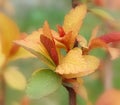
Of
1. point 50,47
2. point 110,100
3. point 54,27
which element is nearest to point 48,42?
point 50,47

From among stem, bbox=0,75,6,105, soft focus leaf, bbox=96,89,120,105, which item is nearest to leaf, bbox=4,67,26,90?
stem, bbox=0,75,6,105

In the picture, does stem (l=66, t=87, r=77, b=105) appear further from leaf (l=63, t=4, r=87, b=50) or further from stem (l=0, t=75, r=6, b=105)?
stem (l=0, t=75, r=6, b=105)

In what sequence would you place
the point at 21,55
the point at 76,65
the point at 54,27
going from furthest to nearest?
the point at 54,27
the point at 21,55
the point at 76,65

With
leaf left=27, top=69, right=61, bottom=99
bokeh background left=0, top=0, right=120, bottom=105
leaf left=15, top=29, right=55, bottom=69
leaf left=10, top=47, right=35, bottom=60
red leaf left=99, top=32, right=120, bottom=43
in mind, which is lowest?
bokeh background left=0, top=0, right=120, bottom=105

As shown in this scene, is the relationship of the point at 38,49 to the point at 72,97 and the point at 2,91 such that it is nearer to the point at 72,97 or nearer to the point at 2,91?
the point at 72,97

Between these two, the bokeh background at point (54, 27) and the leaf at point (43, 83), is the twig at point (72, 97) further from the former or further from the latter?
the bokeh background at point (54, 27)

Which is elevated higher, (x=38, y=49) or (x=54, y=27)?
(x=38, y=49)

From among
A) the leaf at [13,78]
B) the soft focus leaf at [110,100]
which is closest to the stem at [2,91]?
the leaf at [13,78]

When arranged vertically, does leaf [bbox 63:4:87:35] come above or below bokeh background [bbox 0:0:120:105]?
above
